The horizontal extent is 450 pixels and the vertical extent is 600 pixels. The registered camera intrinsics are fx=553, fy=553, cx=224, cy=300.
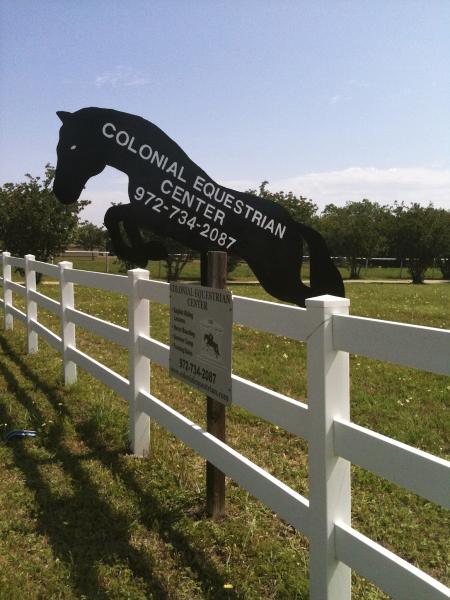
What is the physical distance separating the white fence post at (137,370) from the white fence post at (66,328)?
6.38 feet

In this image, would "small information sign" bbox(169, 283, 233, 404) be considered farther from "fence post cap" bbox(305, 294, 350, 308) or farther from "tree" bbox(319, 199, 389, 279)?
"tree" bbox(319, 199, 389, 279)

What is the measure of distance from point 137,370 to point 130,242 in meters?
0.98

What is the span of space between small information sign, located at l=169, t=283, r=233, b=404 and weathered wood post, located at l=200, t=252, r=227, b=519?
0.16m

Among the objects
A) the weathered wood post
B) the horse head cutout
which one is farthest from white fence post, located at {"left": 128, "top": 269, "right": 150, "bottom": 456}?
the weathered wood post

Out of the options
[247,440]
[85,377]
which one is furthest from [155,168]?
[85,377]

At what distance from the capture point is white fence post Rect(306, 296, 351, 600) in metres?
2.22

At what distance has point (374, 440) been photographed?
6.67ft

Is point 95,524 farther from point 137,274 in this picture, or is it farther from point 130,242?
point 130,242

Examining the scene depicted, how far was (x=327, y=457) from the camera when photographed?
2223 mm

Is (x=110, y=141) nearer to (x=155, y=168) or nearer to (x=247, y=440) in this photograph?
(x=155, y=168)

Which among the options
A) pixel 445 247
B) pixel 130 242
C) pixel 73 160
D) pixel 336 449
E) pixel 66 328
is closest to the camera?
pixel 336 449

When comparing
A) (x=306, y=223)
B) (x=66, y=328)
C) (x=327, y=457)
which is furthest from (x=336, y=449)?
(x=306, y=223)

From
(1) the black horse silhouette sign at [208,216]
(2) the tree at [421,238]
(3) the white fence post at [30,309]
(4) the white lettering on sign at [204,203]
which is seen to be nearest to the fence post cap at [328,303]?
(1) the black horse silhouette sign at [208,216]

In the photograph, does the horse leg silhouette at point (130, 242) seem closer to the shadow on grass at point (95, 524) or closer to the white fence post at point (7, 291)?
the shadow on grass at point (95, 524)
